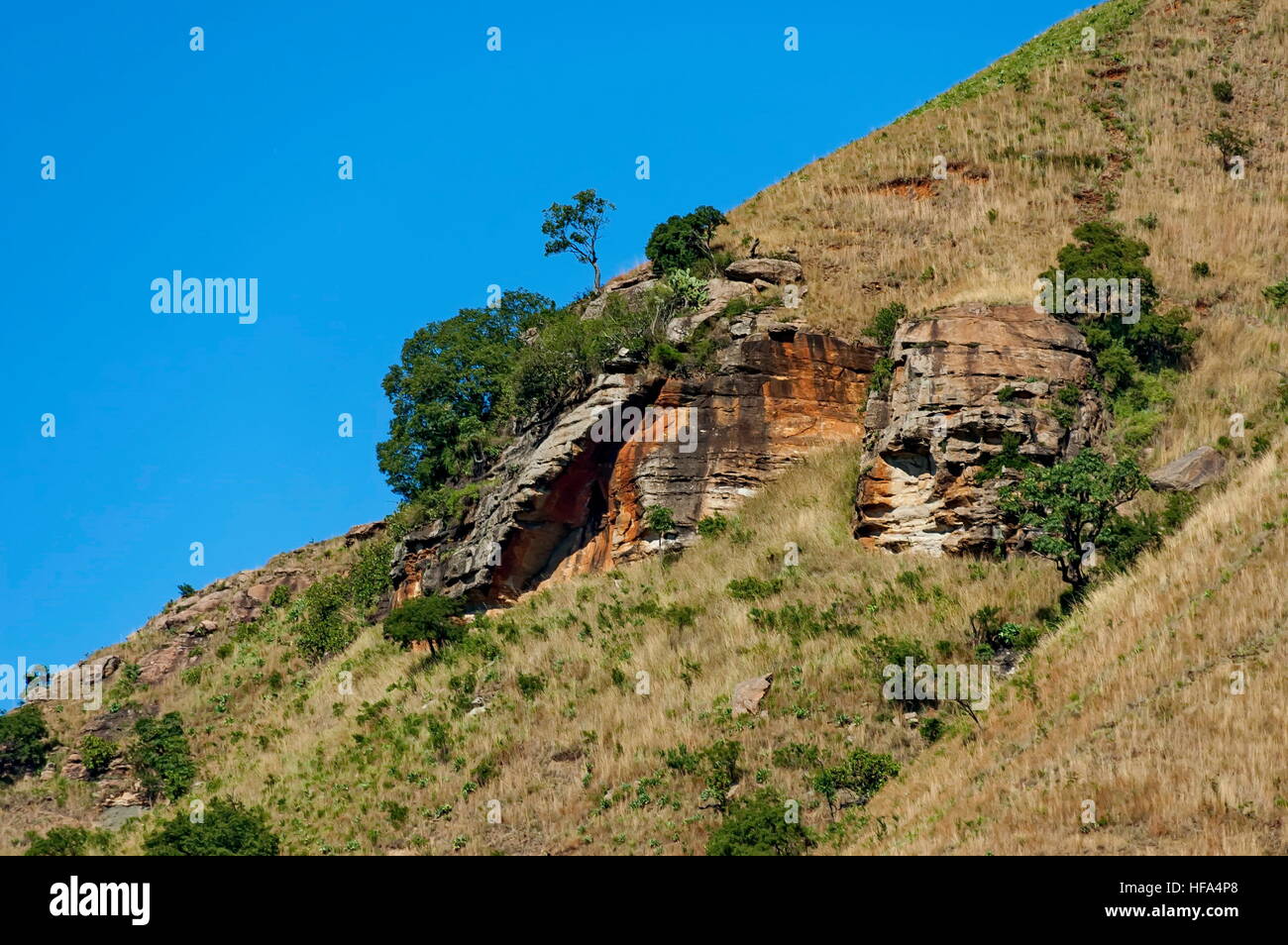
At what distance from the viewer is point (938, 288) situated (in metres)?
53.6

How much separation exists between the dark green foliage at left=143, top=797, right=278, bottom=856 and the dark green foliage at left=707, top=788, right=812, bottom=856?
38.6ft

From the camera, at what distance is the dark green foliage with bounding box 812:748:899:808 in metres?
31.1

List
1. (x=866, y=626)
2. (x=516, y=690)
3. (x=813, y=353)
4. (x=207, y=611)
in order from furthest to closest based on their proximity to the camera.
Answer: (x=207, y=611) → (x=813, y=353) → (x=516, y=690) → (x=866, y=626)

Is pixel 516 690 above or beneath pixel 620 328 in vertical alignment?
beneath

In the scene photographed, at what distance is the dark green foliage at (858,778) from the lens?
102 feet

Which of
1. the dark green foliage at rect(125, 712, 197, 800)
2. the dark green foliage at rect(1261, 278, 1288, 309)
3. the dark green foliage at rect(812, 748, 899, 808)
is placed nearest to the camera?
the dark green foliage at rect(812, 748, 899, 808)

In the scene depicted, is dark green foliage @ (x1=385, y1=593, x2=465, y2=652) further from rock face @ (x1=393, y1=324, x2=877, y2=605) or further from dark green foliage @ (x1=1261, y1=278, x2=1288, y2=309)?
dark green foliage @ (x1=1261, y1=278, x2=1288, y2=309)

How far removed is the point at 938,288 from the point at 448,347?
1845cm

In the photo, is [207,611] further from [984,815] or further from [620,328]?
[984,815]

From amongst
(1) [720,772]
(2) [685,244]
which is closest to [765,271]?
(2) [685,244]

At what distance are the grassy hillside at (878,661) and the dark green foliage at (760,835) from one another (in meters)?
0.71

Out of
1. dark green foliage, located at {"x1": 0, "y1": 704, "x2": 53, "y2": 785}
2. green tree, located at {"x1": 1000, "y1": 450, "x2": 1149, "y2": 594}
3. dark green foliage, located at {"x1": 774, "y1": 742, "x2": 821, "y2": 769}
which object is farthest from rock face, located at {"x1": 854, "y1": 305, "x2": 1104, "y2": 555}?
dark green foliage, located at {"x1": 0, "y1": 704, "x2": 53, "y2": 785}

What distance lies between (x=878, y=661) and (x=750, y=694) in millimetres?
3090

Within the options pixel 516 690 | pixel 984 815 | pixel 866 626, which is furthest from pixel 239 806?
pixel 984 815
